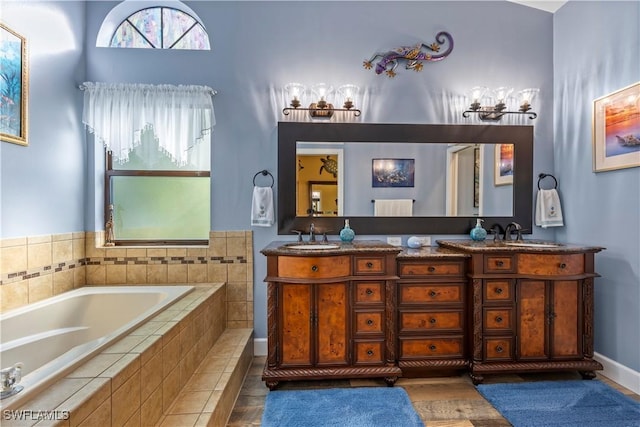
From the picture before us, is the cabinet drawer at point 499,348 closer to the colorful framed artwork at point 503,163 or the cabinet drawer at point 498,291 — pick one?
the cabinet drawer at point 498,291

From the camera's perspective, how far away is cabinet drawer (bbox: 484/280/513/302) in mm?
2092

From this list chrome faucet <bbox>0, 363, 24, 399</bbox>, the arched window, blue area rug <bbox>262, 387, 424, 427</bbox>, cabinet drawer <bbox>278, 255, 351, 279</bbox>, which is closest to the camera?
chrome faucet <bbox>0, 363, 24, 399</bbox>

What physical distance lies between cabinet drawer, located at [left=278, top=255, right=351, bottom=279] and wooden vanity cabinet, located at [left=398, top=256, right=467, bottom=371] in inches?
16.2

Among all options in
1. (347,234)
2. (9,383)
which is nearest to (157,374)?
(9,383)

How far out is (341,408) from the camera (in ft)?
5.99

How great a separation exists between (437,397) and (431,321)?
45 cm

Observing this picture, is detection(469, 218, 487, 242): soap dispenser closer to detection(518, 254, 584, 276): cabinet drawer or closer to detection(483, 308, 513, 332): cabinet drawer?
detection(518, 254, 584, 276): cabinet drawer

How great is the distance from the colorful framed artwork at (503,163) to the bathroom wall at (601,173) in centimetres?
40

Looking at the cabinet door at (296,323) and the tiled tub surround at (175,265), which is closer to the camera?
the cabinet door at (296,323)

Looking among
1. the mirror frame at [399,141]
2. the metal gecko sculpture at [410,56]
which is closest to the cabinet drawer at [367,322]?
the mirror frame at [399,141]

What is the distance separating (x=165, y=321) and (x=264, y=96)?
71.2 inches

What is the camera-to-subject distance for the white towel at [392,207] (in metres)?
2.59

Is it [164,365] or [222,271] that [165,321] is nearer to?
[164,365]

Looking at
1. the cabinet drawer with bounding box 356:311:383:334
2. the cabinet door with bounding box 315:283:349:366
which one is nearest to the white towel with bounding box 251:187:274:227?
the cabinet door with bounding box 315:283:349:366
